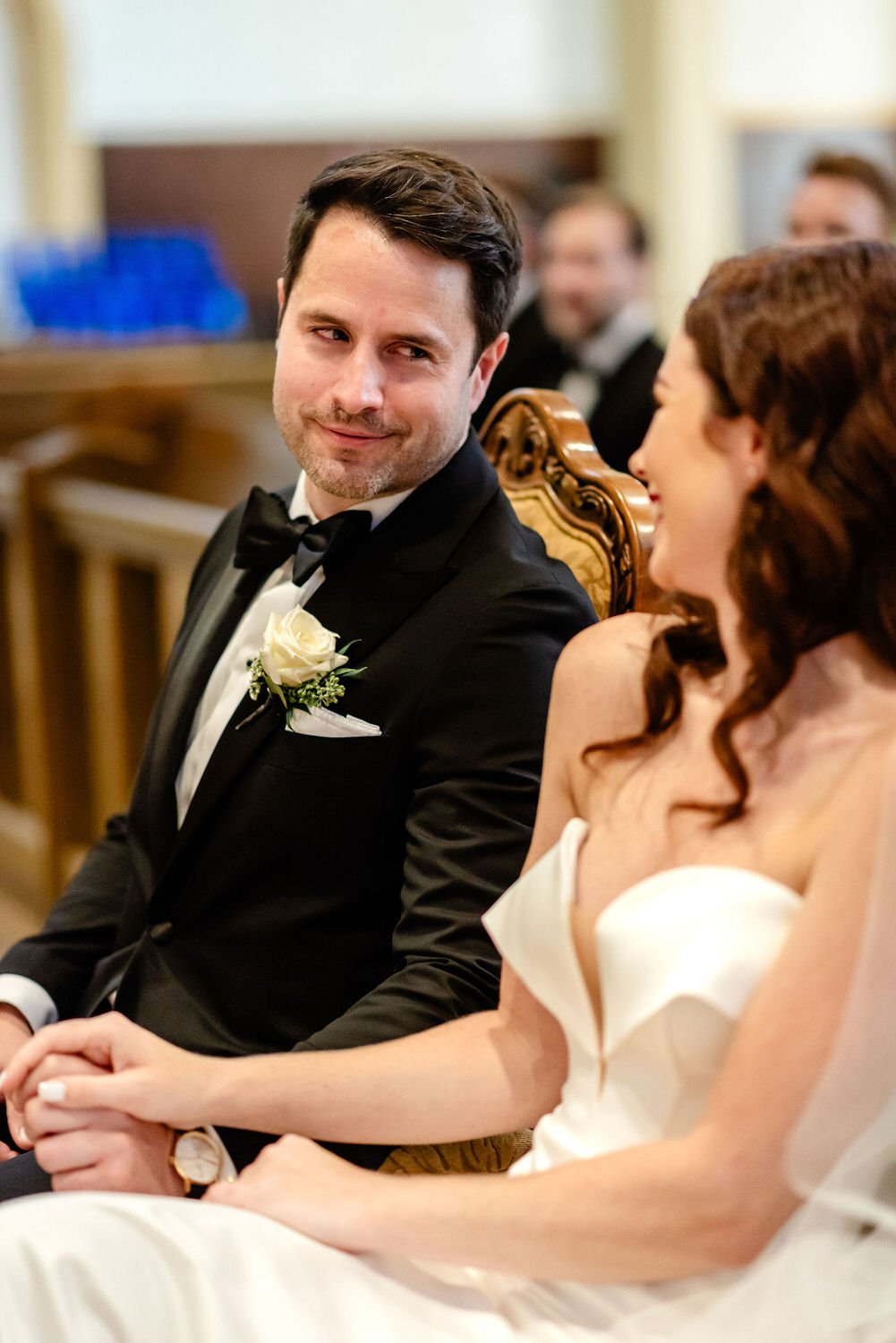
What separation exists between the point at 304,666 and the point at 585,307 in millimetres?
3399

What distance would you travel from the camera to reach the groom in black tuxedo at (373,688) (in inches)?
72.0

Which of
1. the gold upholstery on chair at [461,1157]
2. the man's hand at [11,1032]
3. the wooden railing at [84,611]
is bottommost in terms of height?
the wooden railing at [84,611]

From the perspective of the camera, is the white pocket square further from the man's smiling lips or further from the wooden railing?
the wooden railing

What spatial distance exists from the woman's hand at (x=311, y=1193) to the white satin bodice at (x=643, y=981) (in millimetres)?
171

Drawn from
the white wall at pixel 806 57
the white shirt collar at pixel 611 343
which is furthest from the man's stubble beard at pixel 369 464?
the white wall at pixel 806 57

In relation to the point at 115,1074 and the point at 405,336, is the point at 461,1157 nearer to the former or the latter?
the point at 115,1074

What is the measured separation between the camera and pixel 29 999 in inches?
82.7

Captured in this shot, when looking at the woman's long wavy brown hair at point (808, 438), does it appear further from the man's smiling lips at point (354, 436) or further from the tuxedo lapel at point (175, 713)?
the tuxedo lapel at point (175, 713)

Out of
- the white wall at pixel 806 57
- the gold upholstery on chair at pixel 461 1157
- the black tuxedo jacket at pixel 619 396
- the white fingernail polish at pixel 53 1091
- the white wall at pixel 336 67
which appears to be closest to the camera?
the white fingernail polish at pixel 53 1091

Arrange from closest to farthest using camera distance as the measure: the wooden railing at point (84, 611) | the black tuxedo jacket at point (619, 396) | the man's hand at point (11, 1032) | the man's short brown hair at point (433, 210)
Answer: the man's short brown hair at point (433, 210) < the man's hand at point (11, 1032) < the wooden railing at point (84, 611) < the black tuxedo jacket at point (619, 396)

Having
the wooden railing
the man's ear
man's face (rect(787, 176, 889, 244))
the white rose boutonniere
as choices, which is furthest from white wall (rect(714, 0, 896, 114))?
the white rose boutonniere

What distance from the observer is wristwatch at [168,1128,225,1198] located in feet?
5.36

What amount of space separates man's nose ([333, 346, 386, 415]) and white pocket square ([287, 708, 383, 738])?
36 centimetres

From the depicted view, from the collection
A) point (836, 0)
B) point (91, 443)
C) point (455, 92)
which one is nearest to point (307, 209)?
point (91, 443)
